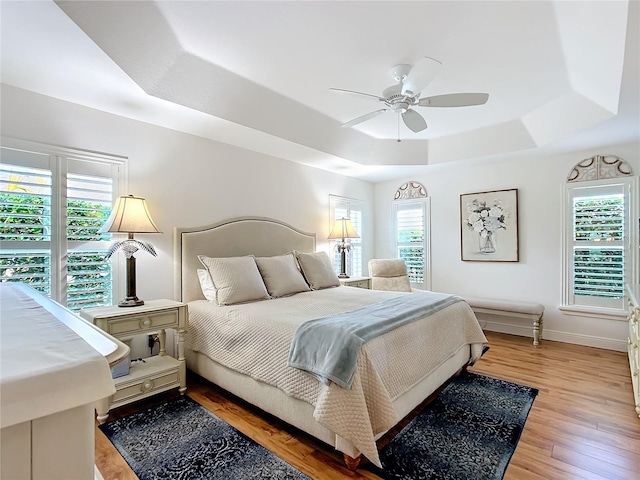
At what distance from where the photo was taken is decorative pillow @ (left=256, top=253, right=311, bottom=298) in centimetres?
332

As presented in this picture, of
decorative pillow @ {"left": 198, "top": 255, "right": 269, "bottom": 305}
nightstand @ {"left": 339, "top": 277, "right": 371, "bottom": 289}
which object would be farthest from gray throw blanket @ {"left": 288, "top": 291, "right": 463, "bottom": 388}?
nightstand @ {"left": 339, "top": 277, "right": 371, "bottom": 289}

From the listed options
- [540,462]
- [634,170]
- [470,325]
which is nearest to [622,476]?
[540,462]

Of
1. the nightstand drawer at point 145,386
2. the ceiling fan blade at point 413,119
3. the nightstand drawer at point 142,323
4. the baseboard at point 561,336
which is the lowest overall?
the baseboard at point 561,336

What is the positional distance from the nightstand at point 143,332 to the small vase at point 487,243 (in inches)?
160

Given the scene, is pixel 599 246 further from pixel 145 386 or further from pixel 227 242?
pixel 145 386

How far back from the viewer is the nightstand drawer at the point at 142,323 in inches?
93.6

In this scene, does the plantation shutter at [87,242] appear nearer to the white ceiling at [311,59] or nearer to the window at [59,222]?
the window at [59,222]

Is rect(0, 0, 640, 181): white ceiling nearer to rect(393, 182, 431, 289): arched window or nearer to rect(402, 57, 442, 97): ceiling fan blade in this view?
rect(402, 57, 442, 97): ceiling fan blade

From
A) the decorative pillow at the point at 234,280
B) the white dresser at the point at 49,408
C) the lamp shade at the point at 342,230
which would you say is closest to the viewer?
the white dresser at the point at 49,408

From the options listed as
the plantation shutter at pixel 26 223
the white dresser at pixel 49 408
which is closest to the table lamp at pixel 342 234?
the plantation shutter at pixel 26 223

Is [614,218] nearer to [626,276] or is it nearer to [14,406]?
[626,276]

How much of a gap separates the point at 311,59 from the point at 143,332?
2.41 meters

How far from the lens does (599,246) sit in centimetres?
399

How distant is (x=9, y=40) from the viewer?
1.96 meters
